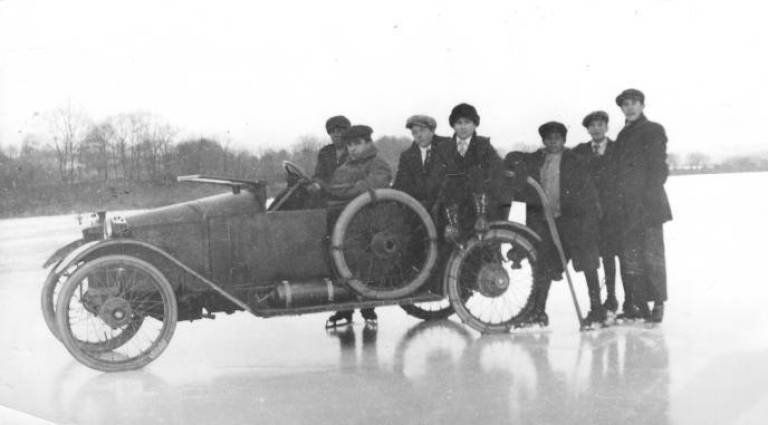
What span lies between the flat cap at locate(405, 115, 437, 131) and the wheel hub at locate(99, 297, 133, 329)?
1.45 m

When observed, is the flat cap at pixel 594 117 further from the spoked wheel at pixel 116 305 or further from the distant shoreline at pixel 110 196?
the spoked wheel at pixel 116 305

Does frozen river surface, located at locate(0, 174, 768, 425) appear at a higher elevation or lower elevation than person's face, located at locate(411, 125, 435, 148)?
lower

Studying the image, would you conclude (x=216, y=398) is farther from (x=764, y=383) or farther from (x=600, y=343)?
(x=764, y=383)

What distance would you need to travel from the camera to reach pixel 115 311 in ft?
10.00

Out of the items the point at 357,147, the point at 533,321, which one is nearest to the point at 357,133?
the point at 357,147

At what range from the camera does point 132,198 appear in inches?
131

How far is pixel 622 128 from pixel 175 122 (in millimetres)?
2013

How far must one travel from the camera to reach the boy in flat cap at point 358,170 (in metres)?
3.36

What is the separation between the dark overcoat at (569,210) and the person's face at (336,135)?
0.79 metres

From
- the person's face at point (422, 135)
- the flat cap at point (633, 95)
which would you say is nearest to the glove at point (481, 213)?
the person's face at point (422, 135)

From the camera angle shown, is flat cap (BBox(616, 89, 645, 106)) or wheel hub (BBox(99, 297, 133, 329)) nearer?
flat cap (BBox(616, 89, 645, 106))

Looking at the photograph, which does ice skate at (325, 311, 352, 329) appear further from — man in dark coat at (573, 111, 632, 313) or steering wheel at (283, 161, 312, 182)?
man in dark coat at (573, 111, 632, 313)

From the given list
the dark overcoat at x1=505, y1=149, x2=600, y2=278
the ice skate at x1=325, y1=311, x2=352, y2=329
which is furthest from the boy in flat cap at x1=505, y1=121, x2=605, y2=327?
the ice skate at x1=325, y1=311, x2=352, y2=329

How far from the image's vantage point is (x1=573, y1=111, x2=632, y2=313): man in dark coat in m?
3.35
